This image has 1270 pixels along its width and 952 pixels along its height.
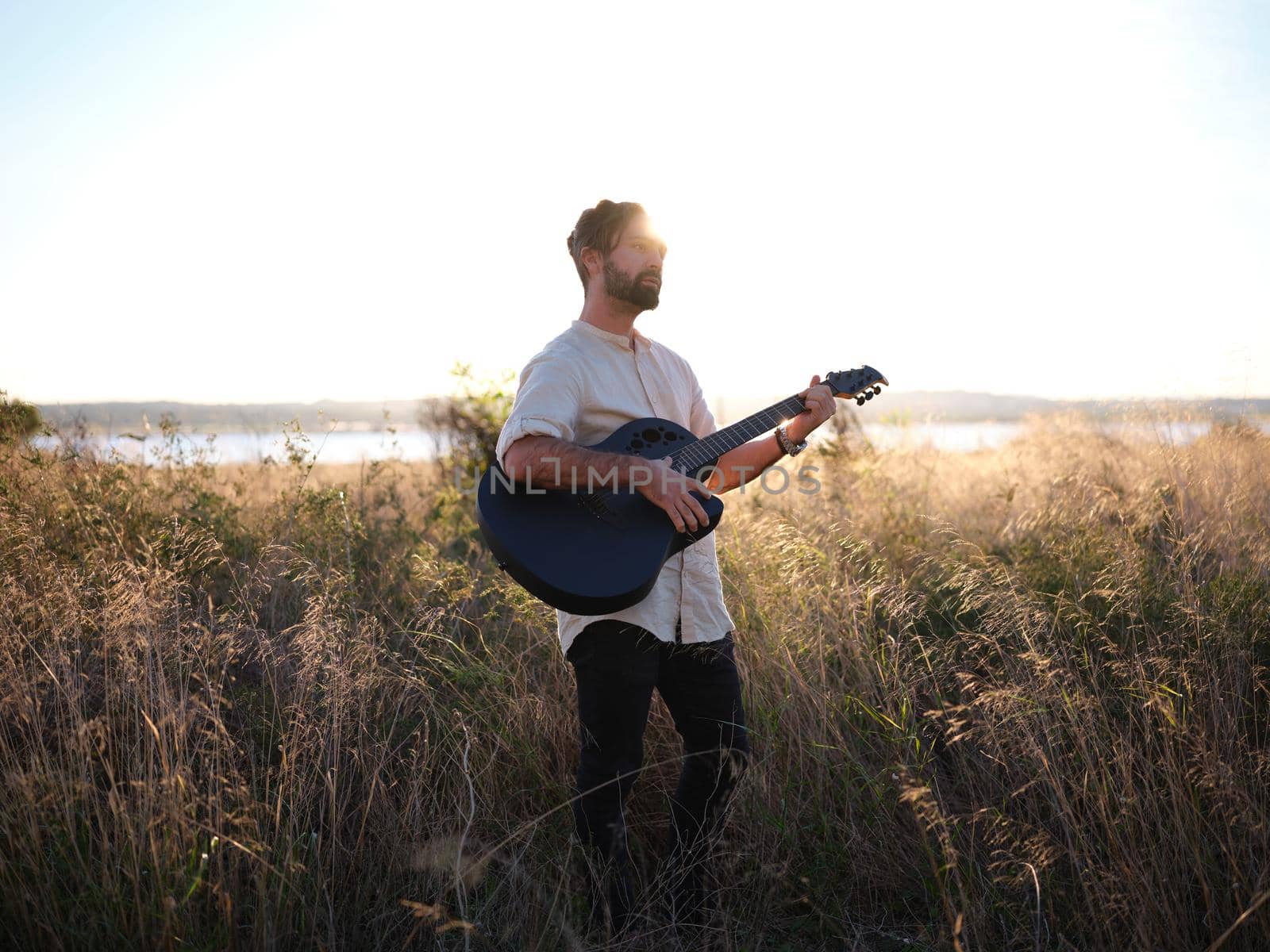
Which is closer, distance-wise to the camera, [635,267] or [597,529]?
[597,529]

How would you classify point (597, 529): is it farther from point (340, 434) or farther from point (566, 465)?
point (340, 434)

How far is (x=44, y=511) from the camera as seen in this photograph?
4.09 m

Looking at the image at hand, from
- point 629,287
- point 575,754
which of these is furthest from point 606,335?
point 575,754

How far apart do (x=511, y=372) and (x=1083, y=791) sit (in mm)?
5005

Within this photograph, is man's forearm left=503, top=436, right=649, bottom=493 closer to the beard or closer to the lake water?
the beard

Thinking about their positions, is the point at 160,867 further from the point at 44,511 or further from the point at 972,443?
the point at 972,443

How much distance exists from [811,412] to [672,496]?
763 mm

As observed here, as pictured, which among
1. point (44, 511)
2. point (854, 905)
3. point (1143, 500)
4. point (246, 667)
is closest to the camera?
point (854, 905)

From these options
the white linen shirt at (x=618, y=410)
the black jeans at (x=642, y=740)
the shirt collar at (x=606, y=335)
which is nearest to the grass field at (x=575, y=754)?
the black jeans at (x=642, y=740)

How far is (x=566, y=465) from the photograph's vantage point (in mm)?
2197

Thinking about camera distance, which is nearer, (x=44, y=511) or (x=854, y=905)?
(x=854, y=905)

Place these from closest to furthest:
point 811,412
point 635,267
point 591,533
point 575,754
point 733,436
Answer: point 591,533, point 635,267, point 733,436, point 811,412, point 575,754

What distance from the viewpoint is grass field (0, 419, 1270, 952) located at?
2.04 meters

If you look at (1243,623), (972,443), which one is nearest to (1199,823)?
(1243,623)
